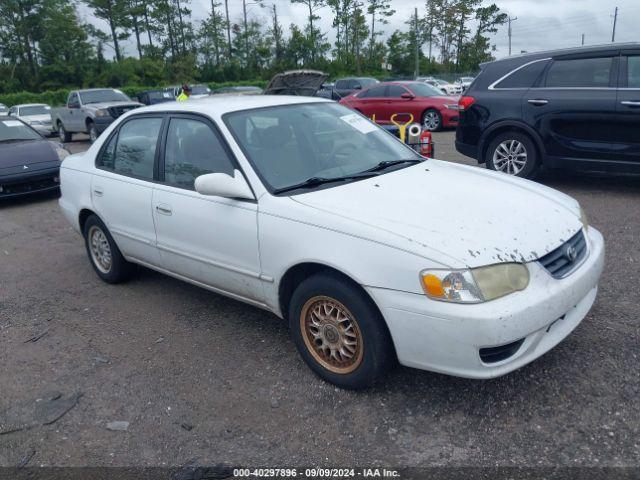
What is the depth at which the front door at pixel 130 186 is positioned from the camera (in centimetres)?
418

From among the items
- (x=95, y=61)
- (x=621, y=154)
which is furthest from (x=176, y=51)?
(x=621, y=154)

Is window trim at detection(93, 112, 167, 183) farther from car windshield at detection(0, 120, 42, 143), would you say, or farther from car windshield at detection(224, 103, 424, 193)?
car windshield at detection(0, 120, 42, 143)

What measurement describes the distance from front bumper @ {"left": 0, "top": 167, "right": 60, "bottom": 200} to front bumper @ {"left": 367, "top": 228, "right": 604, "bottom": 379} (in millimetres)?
7765

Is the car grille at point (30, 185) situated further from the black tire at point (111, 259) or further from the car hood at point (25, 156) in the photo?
the black tire at point (111, 259)

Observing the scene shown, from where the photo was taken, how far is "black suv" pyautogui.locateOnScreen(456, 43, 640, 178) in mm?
6496

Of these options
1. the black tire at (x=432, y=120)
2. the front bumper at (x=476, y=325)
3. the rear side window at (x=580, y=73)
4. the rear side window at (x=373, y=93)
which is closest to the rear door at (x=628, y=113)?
the rear side window at (x=580, y=73)

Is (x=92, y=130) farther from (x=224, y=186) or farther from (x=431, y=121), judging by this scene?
(x=224, y=186)

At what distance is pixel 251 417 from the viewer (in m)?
2.97

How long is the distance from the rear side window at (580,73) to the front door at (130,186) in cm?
517

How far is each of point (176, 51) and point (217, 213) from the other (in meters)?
59.6

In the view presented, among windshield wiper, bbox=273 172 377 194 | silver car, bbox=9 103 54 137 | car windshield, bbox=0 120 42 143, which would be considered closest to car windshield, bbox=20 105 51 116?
silver car, bbox=9 103 54 137

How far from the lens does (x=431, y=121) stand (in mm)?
15344

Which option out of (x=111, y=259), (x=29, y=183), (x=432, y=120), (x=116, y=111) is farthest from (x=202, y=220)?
(x=116, y=111)

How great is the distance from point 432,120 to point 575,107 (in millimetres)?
8722
